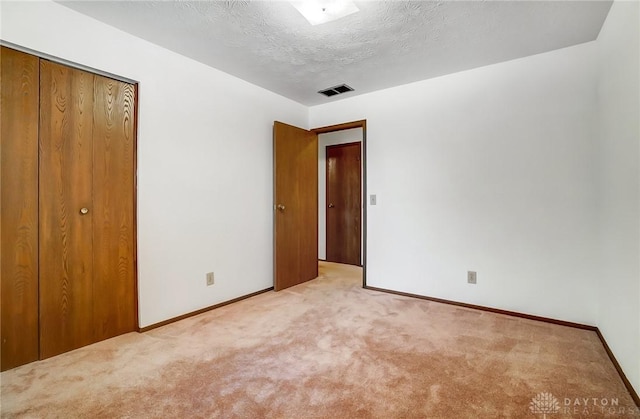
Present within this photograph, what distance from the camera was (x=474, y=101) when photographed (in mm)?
2992

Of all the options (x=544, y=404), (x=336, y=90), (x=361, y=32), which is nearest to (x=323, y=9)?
(x=361, y=32)

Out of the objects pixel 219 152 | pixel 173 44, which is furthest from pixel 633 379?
pixel 173 44

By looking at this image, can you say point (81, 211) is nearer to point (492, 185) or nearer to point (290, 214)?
point (290, 214)

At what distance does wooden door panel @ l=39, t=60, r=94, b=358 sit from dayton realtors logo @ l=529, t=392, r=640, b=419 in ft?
9.33

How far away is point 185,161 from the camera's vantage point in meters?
2.75

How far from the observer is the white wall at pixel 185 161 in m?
2.14

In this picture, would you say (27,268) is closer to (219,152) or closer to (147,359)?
(147,359)

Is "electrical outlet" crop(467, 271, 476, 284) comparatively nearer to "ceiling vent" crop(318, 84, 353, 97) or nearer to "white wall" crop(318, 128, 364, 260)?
"ceiling vent" crop(318, 84, 353, 97)

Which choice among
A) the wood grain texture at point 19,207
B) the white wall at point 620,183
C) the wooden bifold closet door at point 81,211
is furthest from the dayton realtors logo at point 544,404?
the wood grain texture at point 19,207

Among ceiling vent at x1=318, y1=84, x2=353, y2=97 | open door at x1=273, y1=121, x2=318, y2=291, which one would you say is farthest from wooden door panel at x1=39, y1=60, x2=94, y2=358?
ceiling vent at x1=318, y1=84, x2=353, y2=97

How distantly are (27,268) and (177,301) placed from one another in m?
1.06

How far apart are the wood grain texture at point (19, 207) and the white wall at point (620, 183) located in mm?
3476

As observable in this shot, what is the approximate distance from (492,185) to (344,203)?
103 inches

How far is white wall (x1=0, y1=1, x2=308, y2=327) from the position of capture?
2.14m
